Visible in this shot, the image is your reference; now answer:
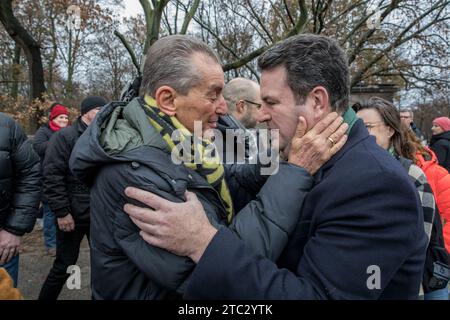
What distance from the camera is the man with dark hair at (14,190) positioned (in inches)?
106

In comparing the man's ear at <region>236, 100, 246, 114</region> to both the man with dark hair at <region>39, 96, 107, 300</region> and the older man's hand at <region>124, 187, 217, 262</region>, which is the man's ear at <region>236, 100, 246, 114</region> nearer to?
the man with dark hair at <region>39, 96, 107, 300</region>

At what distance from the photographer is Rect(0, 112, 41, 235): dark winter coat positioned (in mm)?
2695

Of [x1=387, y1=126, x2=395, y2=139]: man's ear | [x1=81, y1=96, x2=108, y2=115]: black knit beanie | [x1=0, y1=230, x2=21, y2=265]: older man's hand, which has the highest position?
[x1=81, y1=96, x2=108, y2=115]: black knit beanie

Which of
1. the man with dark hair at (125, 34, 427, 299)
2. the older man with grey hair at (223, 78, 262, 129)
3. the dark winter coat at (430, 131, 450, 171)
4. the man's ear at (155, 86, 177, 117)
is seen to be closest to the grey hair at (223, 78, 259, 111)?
the older man with grey hair at (223, 78, 262, 129)

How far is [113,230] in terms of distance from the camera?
1.37 meters

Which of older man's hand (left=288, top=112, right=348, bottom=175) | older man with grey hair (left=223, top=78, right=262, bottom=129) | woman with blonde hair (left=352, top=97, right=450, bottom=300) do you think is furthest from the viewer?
older man with grey hair (left=223, top=78, right=262, bottom=129)

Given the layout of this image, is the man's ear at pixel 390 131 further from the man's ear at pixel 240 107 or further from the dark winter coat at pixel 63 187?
the dark winter coat at pixel 63 187

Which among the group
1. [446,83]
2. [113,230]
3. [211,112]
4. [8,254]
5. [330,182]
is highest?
[446,83]

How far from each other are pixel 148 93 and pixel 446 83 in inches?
456

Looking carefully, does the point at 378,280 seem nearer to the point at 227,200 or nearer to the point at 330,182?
the point at 330,182

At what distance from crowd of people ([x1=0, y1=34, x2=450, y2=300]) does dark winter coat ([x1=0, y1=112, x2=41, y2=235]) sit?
1.49 meters

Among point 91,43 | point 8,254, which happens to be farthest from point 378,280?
point 91,43

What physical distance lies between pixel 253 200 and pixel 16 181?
223cm

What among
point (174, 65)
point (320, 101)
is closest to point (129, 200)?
point (174, 65)
